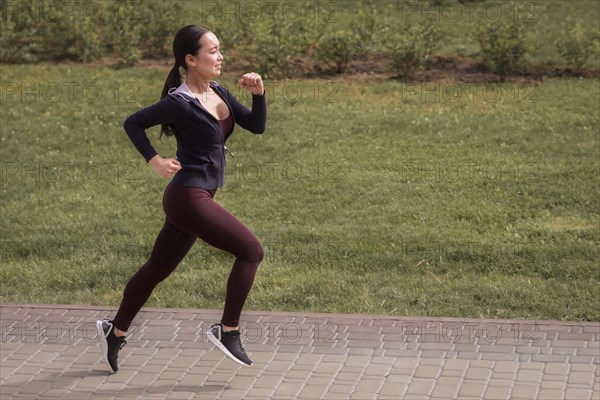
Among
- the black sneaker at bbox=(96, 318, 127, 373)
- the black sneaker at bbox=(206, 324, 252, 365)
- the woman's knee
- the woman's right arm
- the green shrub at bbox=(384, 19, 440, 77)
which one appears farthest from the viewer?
the green shrub at bbox=(384, 19, 440, 77)

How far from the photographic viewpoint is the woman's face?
7.02 meters

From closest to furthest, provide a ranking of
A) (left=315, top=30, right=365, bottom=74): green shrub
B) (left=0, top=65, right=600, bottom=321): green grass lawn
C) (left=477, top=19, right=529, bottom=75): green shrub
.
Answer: (left=0, top=65, right=600, bottom=321): green grass lawn → (left=477, top=19, right=529, bottom=75): green shrub → (left=315, top=30, right=365, bottom=74): green shrub

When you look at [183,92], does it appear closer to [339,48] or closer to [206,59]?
[206,59]

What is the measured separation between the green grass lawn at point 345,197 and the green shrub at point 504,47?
1.38ft

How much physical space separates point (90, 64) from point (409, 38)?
12.9 ft

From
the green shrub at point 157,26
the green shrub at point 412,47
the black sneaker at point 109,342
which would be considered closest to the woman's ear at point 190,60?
the black sneaker at point 109,342

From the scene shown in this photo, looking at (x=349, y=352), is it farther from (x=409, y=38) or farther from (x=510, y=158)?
(x=409, y=38)

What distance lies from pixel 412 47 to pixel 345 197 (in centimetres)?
356

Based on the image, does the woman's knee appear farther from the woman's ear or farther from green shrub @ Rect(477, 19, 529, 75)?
green shrub @ Rect(477, 19, 529, 75)

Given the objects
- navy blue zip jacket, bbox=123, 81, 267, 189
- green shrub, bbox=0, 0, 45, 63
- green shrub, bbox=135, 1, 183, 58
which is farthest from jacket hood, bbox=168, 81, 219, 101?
green shrub, bbox=0, 0, 45, 63

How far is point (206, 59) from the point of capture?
23.0 feet

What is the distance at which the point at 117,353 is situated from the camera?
302 inches

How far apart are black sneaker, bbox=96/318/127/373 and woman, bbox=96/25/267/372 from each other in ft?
2.25

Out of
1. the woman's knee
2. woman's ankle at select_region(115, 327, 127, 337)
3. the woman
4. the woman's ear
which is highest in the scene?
the woman's ear
